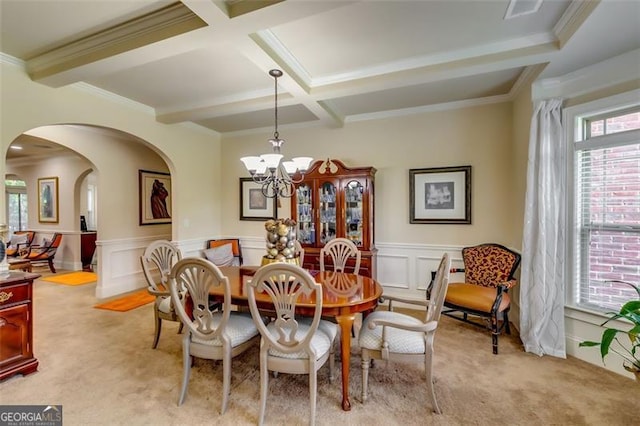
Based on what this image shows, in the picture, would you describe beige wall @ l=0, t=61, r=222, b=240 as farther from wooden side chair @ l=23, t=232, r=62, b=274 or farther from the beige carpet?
wooden side chair @ l=23, t=232, r=62, b=274

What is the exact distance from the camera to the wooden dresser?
91.3 inches

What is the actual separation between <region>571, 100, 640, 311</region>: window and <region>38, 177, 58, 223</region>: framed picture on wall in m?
9.24

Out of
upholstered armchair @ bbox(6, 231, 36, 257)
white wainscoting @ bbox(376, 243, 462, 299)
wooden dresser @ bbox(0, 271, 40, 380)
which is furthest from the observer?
upholstered armchair @ bbox(6, 231, 36, 257)

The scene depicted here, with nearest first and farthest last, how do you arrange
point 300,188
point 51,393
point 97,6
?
point 97,6 < point 51,393 < point 300,188

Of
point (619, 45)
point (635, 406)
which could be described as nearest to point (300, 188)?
point (619, 45)

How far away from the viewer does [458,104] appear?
12.5 ft

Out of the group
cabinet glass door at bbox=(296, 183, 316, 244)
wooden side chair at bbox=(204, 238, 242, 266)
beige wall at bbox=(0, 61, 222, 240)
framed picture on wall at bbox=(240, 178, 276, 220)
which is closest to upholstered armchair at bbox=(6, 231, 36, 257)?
beige wall at bbox=(0, 61, 222, 240)

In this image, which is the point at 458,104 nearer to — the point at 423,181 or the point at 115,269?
the point at 423,181

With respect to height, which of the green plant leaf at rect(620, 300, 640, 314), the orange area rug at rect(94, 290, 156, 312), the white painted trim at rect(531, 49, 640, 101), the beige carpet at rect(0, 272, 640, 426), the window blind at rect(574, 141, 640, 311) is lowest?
the beige carpet at rect(0, 272, 640, 426)

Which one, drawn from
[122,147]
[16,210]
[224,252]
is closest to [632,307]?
[224,252]

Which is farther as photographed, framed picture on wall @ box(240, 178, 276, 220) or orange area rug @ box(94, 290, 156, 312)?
framed picture on wall @ box(240, 178, 276, 220)

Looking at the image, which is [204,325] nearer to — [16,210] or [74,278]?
[74,278]

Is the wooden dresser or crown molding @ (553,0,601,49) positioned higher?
crown molding @ (553,0,601,49)

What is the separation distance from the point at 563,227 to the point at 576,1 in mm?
1774
